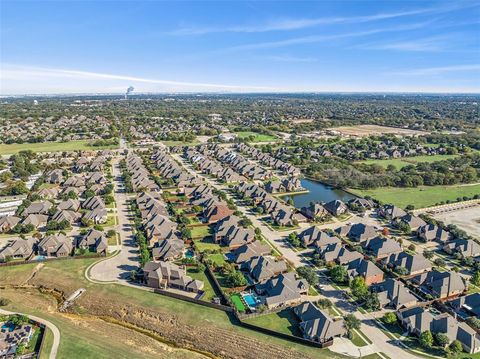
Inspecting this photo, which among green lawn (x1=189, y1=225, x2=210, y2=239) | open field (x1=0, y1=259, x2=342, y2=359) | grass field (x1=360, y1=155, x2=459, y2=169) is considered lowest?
open field (x1=0, y1=259, x2=342, y2=359)

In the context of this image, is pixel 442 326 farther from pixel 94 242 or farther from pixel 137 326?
pixel 94 242

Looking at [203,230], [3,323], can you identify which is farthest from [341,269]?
[3,323]

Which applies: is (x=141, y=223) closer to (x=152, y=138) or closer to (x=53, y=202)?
(x=53, y=202)

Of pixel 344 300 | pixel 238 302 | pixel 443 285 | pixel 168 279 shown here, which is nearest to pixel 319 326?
pixel 344 300

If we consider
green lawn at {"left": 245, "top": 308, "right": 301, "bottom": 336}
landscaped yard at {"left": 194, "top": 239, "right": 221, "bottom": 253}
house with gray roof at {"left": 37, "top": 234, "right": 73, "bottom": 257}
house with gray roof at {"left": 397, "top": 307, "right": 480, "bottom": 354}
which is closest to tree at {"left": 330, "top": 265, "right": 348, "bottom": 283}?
house with gray roof at {"left": 397, "top": 307, "right": 480, "bottom": 354}

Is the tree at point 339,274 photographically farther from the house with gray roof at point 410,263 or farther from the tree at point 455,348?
the tree at point 455,348

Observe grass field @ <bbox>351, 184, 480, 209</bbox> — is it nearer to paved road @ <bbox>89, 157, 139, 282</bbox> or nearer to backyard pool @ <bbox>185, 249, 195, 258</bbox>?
backyard pool @ <bbox>185, 249, 195, 258</bbox>
